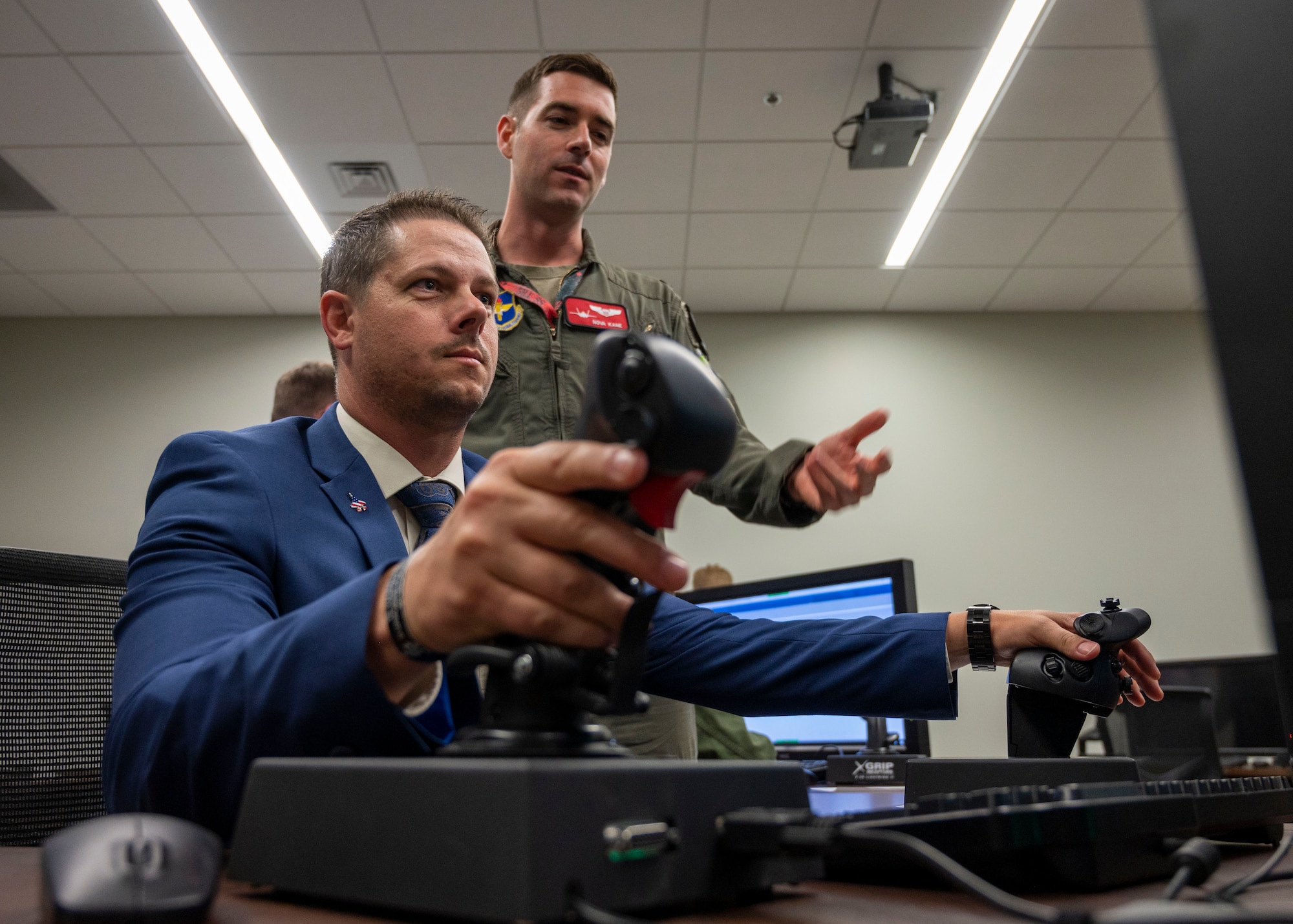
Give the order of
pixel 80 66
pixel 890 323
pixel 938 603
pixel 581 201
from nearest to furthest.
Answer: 1. pixel 581 201
2. pixel 80 66
3. pixel 938 603
4. pixel 890 323

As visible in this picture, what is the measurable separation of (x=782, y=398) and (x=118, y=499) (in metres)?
3.57

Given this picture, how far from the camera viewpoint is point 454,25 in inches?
120

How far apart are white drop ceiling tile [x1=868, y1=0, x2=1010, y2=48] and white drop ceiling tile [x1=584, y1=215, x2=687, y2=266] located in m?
1.30

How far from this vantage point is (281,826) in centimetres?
43

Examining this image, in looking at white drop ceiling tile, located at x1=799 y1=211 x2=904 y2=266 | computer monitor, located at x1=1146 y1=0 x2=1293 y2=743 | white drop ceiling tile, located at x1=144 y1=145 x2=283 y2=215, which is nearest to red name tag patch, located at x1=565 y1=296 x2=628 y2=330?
computer monitor, located at x1=1146 y1=0 x2=1293 y2=743

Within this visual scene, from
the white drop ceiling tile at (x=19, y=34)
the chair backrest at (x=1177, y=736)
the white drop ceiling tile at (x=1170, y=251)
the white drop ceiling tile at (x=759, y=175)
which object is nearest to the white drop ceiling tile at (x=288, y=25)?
the white drop ceiling tile at (x=19, y=34)

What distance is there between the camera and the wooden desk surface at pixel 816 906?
0.39 metres

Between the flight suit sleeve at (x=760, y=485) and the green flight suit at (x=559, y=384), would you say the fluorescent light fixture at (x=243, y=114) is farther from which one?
the flight suit sleeve at (x=760, y=485)

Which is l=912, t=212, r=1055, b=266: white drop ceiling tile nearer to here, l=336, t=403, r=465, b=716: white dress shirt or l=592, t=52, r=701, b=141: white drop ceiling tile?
l=592, t=52, r=701, b=141: white drop ceiling tile

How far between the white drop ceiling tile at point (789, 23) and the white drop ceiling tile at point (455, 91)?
670 millimetres

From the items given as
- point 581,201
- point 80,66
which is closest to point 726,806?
point 581,201

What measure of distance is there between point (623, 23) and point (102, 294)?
329 centimetres

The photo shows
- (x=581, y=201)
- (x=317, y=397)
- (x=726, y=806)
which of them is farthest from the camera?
(x=317, y=397)

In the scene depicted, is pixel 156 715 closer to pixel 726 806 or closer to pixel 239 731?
pixel 239 731
